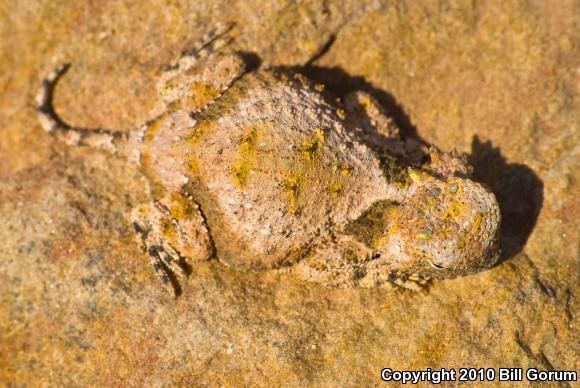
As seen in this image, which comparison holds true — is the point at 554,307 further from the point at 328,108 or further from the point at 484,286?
the point at 328,108

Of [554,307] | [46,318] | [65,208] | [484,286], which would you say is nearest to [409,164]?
[484,286]

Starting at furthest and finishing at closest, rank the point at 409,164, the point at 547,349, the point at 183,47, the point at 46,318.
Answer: the point at 183,47 → the point at 409,164 → the point at 46,318 → the point at 547,349

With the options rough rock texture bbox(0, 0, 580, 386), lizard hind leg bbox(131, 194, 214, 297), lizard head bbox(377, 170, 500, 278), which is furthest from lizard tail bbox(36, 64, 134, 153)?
lizard head bbox(377, 170, 500, 278)

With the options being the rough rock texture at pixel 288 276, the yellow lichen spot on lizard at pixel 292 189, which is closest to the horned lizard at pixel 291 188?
the yellow lichen spot on lizard at pixel 292 189

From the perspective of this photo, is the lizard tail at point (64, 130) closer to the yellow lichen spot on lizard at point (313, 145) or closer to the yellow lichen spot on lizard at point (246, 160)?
the yellow lichen spot on lizard at point (246, 160)

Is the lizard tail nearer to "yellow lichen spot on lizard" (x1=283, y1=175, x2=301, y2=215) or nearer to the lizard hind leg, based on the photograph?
the lizard hind leg

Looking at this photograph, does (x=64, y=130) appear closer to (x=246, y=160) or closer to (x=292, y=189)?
(x=246, y=160)
